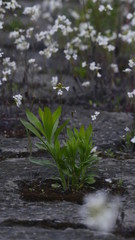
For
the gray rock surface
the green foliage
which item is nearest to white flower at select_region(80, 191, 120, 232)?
the gray rock surface

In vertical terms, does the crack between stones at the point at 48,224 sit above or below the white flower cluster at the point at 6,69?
below

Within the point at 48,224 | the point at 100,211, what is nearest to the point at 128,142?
the point at 100,211

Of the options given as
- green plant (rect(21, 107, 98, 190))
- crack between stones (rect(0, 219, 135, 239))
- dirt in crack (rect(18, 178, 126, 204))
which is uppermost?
green plant (rect(21, 107, 98, 190))

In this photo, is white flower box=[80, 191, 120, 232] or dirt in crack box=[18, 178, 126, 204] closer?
white flower box=[80, 191, 120, 232]

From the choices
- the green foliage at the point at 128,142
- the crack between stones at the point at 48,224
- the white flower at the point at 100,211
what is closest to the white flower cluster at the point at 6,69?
the green foliage at the point at 128,142

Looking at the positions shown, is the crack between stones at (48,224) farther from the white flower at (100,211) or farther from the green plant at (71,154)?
the green plant at (71,154)

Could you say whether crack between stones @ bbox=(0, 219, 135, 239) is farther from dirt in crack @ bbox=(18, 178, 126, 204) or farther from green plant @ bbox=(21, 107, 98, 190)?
green plant @ bbox=(21, 107, 98, 190)
